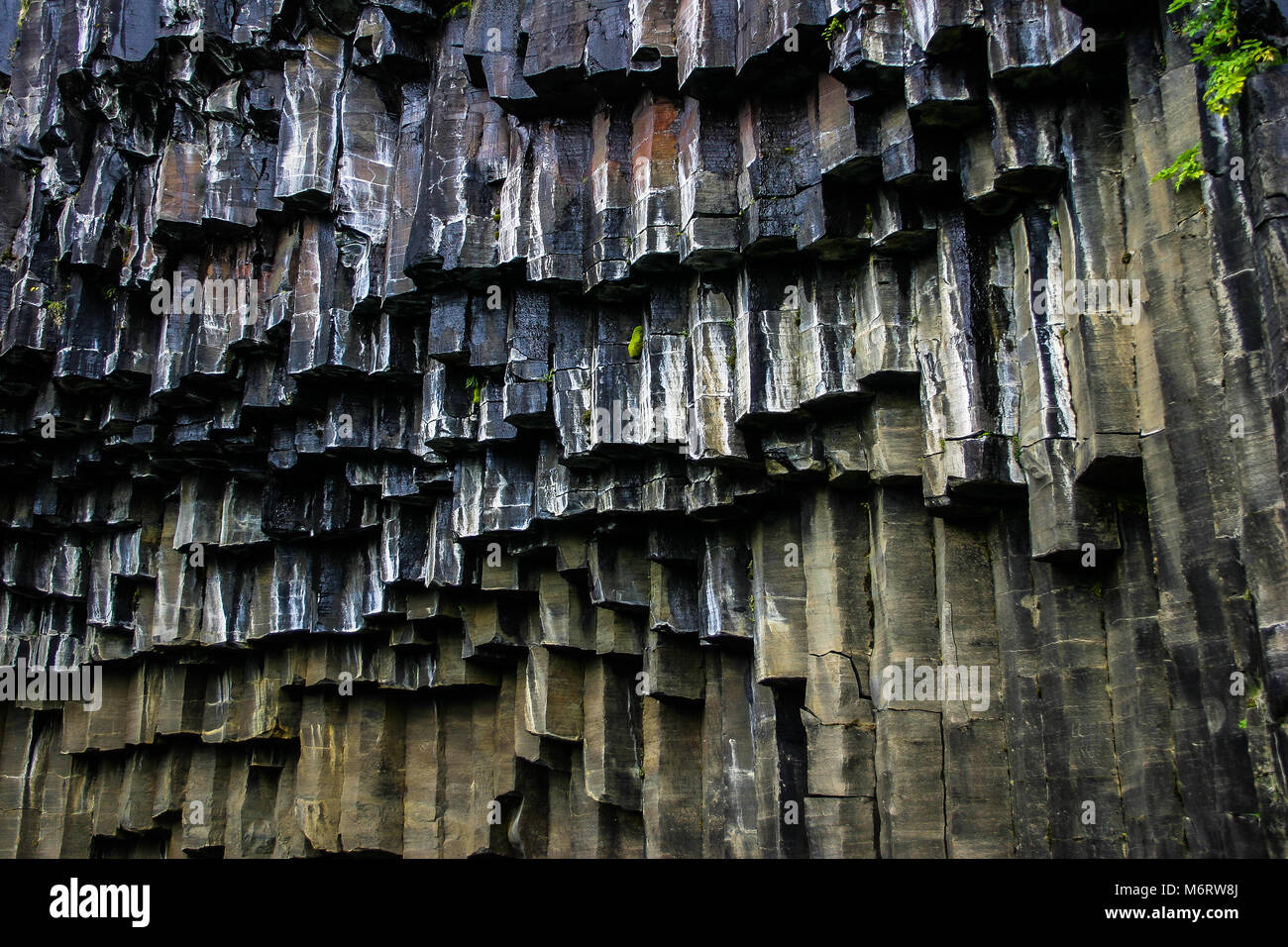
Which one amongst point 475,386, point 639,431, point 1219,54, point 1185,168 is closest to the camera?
point 1219,54

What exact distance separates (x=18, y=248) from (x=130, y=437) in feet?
15.5

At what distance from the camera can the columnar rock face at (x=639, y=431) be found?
949 centimetres

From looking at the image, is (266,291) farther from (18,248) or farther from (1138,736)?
(1138,736)

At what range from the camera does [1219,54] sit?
878 cm

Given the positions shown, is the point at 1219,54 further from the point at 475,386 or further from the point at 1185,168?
the point at 475,386

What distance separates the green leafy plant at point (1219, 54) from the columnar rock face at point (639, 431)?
17 centimetres

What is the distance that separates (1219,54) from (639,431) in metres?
7.67

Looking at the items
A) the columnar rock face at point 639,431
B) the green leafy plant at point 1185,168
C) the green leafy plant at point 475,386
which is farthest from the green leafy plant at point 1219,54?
the green leafy plant at point 475,386

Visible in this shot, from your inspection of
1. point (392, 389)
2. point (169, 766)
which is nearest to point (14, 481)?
point (169, 766)

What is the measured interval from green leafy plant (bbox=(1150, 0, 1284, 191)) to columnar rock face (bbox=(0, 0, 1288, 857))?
0.55 feet

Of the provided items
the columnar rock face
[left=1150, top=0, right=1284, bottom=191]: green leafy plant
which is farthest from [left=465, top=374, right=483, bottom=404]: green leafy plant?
[left=1150, top=0, right=1284, bottom=191]: green leafy plant

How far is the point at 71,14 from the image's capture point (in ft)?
71.4

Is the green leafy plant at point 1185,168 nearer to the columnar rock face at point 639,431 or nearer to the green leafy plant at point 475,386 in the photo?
the columnar rock face at point 639,431

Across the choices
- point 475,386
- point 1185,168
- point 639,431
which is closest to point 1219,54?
point 1185,168
